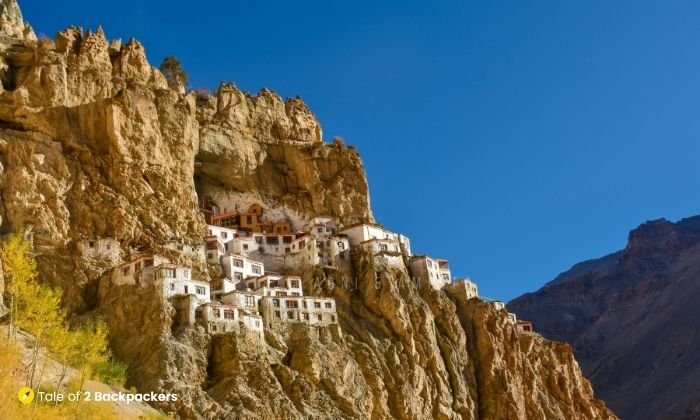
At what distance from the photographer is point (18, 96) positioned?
7812 cm

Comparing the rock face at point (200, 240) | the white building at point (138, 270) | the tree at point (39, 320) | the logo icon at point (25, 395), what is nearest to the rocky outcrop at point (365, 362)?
the rock face at point (200, 240)

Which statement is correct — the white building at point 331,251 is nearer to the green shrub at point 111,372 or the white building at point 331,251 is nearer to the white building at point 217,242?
the white building at point 217,242

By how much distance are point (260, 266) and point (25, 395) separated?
4067 centimetres

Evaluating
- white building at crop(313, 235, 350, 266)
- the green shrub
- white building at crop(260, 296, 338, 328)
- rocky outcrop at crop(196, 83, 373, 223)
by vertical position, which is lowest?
the green shrub

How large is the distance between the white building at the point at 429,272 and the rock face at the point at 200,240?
2001 mm

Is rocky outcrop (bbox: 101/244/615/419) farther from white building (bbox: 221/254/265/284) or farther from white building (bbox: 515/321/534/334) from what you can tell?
white building (bbox: 221/254/265/284)

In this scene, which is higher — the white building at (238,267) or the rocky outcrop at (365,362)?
the white building at (238,267)

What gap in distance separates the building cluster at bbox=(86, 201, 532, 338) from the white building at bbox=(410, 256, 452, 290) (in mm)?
90

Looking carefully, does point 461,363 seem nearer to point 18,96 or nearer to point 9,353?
point 18,96

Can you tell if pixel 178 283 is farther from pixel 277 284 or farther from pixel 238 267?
pixel 238 267

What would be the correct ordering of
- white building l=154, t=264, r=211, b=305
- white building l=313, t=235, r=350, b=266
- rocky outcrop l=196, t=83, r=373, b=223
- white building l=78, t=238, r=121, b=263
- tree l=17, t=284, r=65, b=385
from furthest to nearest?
rocky outcrop l=196, t=83, r=373, b=223 → white building l=313, t=235, r=350, b=266 → white building l=78, t=238, r=121, b=263 → white building l=154, t=264, r=211, b=305 → tree l=17, t=284, r=65, b=385

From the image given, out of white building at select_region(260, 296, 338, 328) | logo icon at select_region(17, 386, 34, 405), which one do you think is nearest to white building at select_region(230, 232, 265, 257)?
white building at select_region(260, 296, 338, 328)

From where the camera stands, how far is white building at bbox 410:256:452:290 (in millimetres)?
87812

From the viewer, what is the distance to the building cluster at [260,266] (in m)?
68.8
